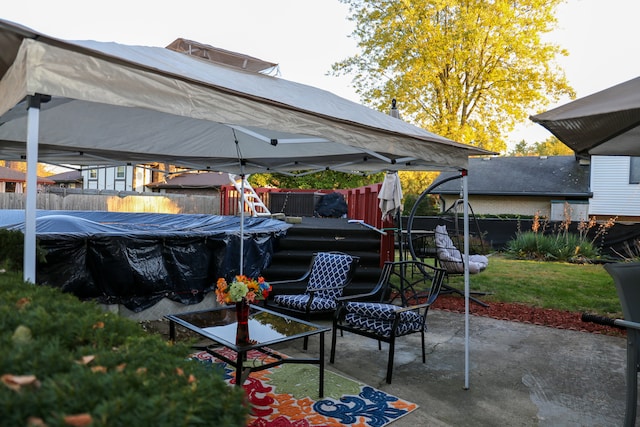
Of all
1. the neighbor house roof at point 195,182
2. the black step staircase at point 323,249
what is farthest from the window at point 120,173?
the black step staircase at point 323,249

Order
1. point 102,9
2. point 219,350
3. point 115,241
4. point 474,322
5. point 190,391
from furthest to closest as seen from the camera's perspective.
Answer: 1. point 102,9
2. point 474,322
3. point 115,241
4. point 219,350
5. point 190,391

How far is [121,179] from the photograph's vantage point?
28.7 meters

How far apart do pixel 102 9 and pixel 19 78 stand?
31.5 ft

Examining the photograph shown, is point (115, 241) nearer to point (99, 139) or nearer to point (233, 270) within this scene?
point (99, 139)

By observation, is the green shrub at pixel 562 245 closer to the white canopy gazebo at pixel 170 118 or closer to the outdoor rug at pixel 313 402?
the white canopy gazebo at pixel 170 118

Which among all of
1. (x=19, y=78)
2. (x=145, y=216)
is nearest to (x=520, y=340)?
(x=19, y=78)

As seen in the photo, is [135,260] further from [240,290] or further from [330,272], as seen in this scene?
[240,290]

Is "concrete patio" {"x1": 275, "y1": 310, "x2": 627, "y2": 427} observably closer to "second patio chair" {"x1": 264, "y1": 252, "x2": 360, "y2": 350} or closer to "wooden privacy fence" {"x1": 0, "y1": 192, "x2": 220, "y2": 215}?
"second patio chair" {"x1": 264, "y1": 252, "x2": 360, "y2": 350}

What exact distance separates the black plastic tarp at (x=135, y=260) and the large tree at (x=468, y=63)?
12948 millimetres

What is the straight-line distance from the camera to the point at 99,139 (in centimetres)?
564

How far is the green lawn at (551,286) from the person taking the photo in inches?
280

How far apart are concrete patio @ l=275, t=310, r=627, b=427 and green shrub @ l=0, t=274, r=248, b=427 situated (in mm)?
2266

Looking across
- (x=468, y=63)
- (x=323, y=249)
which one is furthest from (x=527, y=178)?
(x=323, y=249)

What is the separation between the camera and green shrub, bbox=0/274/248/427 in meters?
0.97
